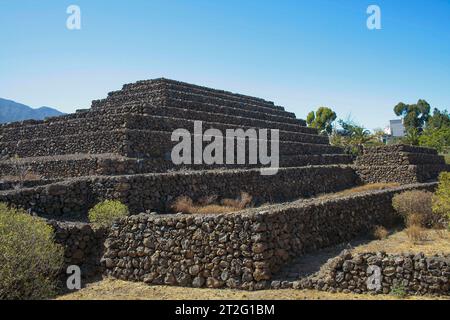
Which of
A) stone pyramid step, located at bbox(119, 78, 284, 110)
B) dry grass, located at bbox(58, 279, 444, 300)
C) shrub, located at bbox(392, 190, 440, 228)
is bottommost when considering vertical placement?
dry grass, located at bbox(58, 279, 444, 300)

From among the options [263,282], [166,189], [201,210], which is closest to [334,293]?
[263,282]

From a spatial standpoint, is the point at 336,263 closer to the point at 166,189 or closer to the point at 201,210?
the point at 201,210

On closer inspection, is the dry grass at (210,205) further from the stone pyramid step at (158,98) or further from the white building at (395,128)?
the white building at (395,128)

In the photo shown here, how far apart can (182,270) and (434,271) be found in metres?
4.66

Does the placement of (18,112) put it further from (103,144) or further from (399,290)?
(399,290)

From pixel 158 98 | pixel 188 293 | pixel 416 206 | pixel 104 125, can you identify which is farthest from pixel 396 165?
pixel 188 293

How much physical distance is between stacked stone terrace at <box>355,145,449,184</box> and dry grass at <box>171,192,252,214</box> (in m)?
11.6

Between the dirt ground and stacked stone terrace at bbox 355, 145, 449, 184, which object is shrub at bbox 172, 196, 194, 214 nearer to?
the dirt ground

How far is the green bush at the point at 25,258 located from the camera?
7004 mm

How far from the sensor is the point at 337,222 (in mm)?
10734

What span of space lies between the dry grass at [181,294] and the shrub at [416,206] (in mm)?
7152

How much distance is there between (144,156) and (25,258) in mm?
9154

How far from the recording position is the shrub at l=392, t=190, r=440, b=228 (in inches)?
524

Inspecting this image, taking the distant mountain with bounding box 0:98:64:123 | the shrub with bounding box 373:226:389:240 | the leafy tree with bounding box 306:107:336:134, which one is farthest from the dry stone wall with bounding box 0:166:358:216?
the distant mountain with bounding box 0:98:64:123
